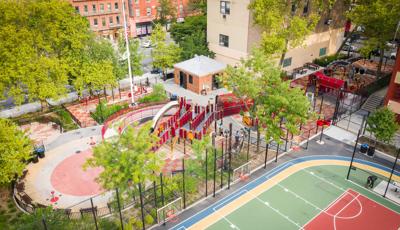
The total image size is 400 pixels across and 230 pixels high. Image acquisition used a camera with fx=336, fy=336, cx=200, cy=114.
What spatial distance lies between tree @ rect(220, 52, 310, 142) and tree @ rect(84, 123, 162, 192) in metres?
11.9

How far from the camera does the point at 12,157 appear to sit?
24.5m

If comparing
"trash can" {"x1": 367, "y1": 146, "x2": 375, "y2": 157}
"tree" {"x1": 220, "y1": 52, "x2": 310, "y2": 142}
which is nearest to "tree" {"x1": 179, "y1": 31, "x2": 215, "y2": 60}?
"tree" {"x1": 220, "y1": 52, "x2": 310, "y2": 142}

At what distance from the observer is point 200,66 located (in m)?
45.7

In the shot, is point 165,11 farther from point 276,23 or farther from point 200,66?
point 276,23

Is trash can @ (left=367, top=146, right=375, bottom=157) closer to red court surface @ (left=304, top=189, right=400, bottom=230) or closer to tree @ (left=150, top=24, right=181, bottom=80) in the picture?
red court surface @ (left=304, top=189, right=400, bottom=230)

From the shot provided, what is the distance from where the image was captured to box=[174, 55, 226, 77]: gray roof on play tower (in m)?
44.9

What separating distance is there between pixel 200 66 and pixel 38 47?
65.3 feet

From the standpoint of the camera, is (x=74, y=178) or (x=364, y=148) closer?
(x=74, y=178)

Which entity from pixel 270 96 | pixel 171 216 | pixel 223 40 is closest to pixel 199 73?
pixel 223 40

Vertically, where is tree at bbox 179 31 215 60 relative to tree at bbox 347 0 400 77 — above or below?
below

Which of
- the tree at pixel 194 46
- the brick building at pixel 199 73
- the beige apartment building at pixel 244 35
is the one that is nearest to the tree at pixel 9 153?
the brick building at pixel 199 73

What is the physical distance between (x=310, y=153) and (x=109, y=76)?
24001mm

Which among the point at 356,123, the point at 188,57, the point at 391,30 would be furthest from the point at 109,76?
the point at 391,30

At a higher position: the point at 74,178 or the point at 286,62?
the point at 286,62
